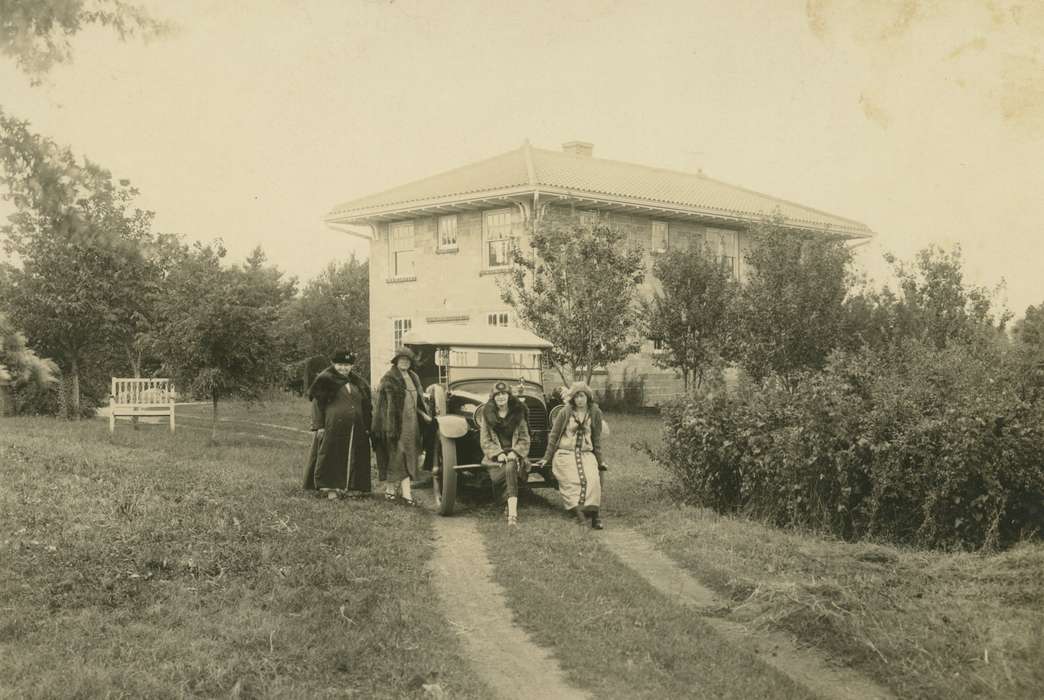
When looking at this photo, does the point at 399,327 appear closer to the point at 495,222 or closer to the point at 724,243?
the point at 495,222

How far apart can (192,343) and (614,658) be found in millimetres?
11679

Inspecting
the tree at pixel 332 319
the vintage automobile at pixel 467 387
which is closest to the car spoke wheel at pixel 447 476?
the vintage automobile at pixel 467 387

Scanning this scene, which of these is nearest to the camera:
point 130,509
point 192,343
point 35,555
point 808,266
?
point 35,555

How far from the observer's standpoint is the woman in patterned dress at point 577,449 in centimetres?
1012

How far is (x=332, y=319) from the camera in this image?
42.4 meters

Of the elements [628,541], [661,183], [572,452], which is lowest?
[628,541]

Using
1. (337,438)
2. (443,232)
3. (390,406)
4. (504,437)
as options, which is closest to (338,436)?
(337,438)

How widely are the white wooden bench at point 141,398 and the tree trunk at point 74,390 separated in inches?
116

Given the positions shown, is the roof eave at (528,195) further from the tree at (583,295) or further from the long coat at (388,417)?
the long coat at (388,417)

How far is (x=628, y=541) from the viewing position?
945cm

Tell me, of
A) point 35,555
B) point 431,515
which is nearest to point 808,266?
point 431,515

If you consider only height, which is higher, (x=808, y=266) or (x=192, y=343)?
(x=808, y=266)

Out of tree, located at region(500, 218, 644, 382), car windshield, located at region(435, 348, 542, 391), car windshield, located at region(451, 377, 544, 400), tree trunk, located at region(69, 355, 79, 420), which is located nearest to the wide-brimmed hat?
car windshield, located at region(451, 377, 544, 400)

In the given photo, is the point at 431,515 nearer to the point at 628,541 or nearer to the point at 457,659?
the point at 628,541
